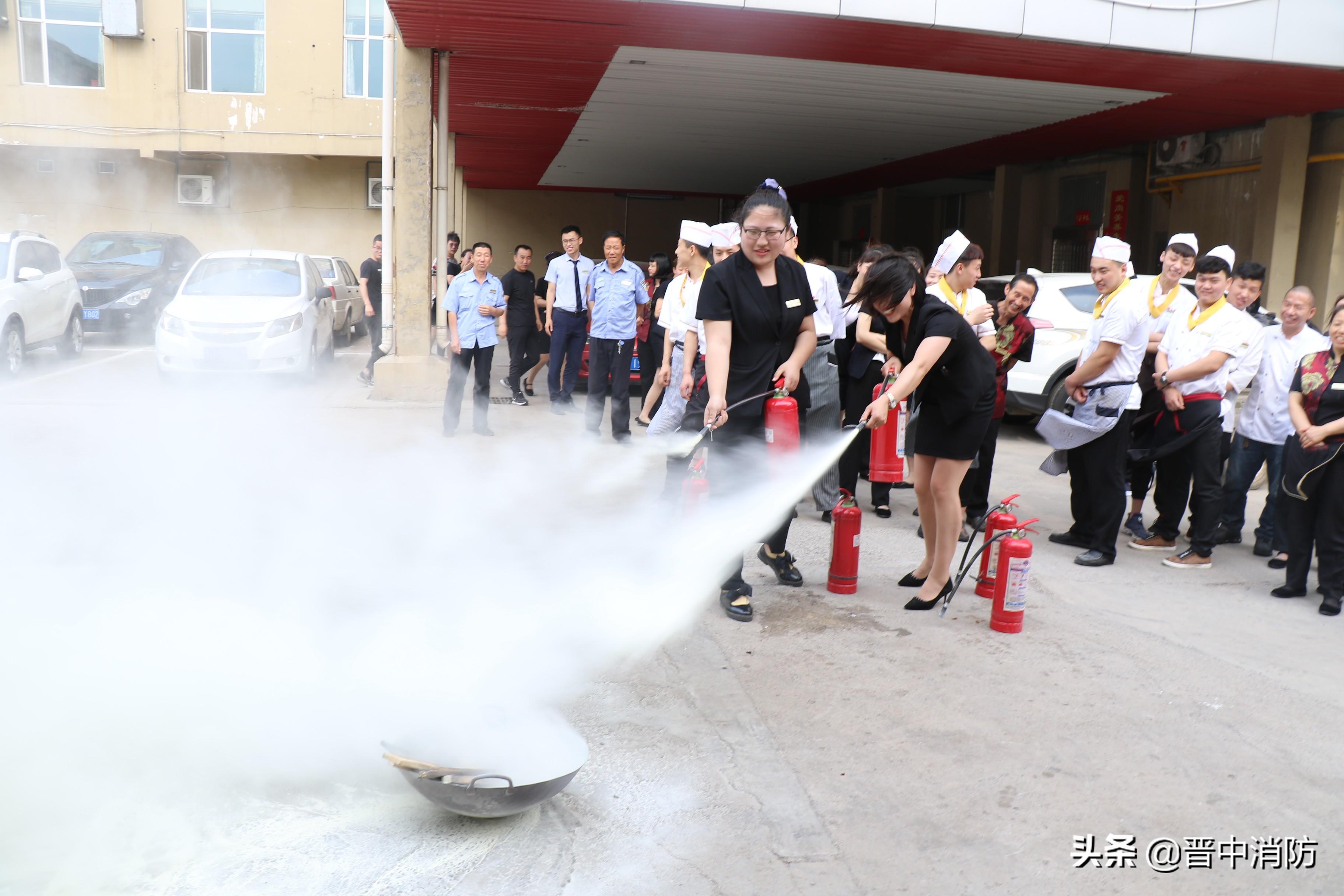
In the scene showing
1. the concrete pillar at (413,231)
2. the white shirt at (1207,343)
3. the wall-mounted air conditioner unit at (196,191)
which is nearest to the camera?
the wall-mounted air conditioner unit at (196,191)

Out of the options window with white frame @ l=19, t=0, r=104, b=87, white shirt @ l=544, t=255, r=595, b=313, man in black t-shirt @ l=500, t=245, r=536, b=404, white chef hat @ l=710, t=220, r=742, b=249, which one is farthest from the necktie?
window with white frame @ l=19, t=0, r=104, b=87

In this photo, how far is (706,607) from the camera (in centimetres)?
479

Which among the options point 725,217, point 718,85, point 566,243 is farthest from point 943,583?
point 725,217

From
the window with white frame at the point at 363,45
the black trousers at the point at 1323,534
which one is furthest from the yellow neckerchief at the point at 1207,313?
the window with white frame at the point at 363,45

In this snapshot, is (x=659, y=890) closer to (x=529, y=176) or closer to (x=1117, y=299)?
(x=1117, y=299)

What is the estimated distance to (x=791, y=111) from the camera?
46.8 ft

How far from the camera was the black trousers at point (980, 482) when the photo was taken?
652 cm

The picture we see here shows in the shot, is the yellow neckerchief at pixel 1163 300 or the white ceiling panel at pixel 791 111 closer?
the yellow neckerchief at pixel 1163 300

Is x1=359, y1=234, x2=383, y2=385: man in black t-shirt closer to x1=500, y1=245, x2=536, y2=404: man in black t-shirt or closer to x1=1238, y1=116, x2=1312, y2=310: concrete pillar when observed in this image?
x1=500, y1=245, x2=536, y2=404: man in black t-shirt

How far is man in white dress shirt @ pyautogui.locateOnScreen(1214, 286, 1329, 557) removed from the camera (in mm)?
6191

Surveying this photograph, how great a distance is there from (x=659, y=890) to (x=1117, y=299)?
4452 mm

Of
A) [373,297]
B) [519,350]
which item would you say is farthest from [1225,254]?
[373,297]

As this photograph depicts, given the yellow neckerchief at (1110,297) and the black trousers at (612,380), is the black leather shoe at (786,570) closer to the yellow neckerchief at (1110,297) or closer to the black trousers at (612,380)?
the yellow neckerchief at (1110,297)

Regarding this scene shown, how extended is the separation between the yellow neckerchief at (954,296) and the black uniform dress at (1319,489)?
191 cm
